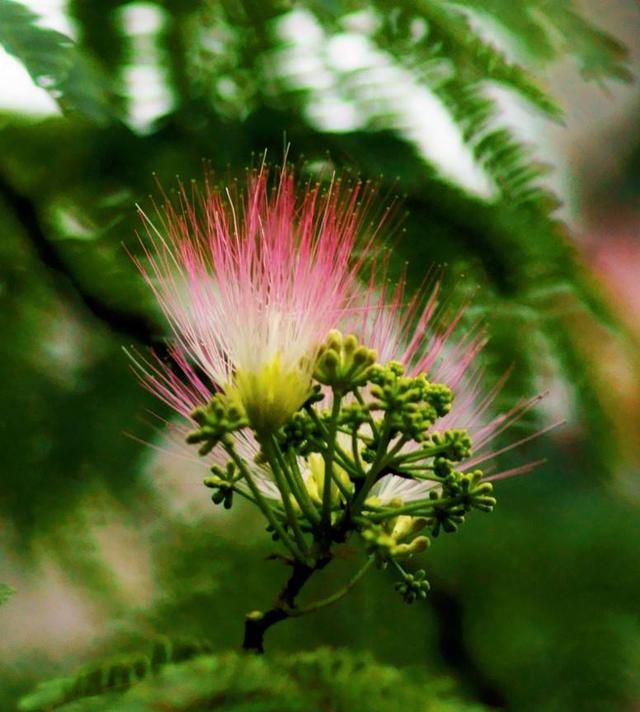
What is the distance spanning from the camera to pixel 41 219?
4.13ft

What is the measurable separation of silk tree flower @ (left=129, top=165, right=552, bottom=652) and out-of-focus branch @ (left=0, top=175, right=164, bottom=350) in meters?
0.40

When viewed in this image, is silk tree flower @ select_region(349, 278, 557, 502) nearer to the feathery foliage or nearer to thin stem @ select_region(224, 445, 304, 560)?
thin stem @ select_region(224, 445, 304, 560)

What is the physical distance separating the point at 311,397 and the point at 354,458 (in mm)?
52

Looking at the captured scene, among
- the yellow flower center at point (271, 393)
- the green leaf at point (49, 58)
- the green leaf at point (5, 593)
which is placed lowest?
the green leaf at point (5, 593)

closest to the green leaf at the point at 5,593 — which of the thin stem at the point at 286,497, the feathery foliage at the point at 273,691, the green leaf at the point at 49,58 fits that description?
the feathery foliage at the point at 273,691

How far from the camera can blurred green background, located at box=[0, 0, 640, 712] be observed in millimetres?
1193

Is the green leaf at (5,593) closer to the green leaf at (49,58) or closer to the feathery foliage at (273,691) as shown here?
the feathery foliage at (273,691)

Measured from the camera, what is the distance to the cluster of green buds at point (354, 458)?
2.32 feet

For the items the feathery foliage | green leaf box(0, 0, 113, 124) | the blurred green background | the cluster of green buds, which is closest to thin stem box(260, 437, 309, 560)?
the cluster of green buds

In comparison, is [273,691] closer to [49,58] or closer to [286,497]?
[286,497]

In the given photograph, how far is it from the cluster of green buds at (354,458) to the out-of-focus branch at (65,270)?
1.72 feet

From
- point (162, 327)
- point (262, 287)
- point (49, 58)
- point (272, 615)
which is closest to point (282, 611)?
point (272, 615)

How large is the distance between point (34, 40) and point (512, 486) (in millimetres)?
981

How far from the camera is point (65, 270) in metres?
1.27
